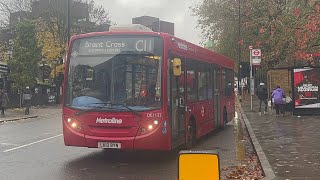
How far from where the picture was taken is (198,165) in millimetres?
5445

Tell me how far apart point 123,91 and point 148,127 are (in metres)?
0.97

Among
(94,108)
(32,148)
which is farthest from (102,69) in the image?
(32,148)

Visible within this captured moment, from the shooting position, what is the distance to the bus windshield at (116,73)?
34.0 ft

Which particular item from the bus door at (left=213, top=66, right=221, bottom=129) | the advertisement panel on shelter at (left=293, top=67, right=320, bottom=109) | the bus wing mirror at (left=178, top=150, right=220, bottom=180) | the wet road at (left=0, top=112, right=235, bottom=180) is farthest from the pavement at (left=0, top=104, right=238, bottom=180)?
the advertisement panel on shelter at (left=293, top=67, right=320, bottom=109)

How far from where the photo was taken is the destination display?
1061 centimetres

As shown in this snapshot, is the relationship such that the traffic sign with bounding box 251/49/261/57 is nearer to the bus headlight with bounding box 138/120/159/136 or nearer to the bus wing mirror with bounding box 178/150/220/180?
the bus headlight with bounding box 138/120/159/136

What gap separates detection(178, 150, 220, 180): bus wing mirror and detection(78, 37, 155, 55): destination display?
17.8ft

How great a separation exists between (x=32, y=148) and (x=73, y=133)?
3149 millimetres

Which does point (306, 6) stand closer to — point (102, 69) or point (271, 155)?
point (271, 155)

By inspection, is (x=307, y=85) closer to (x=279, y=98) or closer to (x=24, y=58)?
(x=279, y=98)

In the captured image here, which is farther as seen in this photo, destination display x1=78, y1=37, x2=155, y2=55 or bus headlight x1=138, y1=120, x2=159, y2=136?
destination display x1=78, y1=37, x2=155, y2=55

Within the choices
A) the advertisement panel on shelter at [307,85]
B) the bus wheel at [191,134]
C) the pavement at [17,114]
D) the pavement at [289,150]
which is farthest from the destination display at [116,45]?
the pavement at [17,114]

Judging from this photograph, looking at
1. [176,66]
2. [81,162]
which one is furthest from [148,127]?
[81,162]

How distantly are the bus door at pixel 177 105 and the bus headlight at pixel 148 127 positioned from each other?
2.12ft
